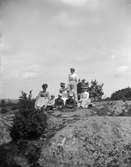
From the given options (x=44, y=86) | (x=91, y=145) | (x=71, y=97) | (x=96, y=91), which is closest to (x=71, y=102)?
(x=71, y=97)

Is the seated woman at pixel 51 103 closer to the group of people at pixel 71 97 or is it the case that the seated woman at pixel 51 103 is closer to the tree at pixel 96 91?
the group of people at pixel 71 97

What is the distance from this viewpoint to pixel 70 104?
57.6 ft

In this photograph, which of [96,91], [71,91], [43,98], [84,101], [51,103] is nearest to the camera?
[43,98]

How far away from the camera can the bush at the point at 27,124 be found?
11234mm

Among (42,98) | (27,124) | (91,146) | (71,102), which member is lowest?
(91,146)

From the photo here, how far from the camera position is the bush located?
11234 mm

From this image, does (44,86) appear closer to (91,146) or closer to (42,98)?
(42,98)

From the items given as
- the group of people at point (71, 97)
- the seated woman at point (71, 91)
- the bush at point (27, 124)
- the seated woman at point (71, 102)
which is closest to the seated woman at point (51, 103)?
the group of people at point (71, 97)

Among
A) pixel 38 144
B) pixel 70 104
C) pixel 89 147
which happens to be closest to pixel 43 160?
pixel 38 144

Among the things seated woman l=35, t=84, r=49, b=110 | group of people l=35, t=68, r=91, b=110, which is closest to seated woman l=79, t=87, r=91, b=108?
group of people l=35, t=68, r=91, b=110

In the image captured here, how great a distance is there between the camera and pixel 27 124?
1128cm

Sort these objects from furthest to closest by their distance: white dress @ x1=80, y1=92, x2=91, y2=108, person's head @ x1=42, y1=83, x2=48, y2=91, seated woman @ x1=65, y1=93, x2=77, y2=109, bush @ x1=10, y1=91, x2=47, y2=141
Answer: seated woman @ x1=65, y1=93, x2=77, y2=109 < white dress @ x1=80, y1=92, x2=91, y2=108 < person's head @ x1=42, y1=83, x2=48, y2=91 < bush @ x1=10, y1=91, x2=47, y2=141

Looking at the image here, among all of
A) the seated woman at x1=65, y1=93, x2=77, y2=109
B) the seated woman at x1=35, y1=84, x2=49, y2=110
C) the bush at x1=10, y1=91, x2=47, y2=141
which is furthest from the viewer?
the seated woman at x1=65, y1=93, x2=77, y2=109

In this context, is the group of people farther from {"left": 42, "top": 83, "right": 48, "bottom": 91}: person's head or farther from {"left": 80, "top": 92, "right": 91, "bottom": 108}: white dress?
{"left": 42, "top": 83, "right": 48, "bottom": 91}: person's head
